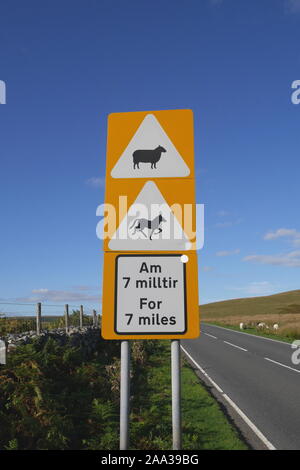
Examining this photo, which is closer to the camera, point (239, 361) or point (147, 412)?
point (147, 412)

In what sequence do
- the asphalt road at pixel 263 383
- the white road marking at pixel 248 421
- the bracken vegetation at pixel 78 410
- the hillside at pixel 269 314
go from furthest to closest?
the hillside at pixel 269 314
the asphalt road at pixel 263 383
the white road marking at pixel 248 421
the bracken vegetation at pixel 78 410

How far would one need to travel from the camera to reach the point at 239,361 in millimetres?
15539

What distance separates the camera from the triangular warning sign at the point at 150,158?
3.43m

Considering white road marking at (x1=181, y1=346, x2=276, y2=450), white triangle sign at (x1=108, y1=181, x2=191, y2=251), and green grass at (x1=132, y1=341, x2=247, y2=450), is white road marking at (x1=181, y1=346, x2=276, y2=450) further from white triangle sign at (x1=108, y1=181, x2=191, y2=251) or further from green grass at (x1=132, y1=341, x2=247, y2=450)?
white triangle sign at (x1=108, y1=181, x2=191, y2=251)

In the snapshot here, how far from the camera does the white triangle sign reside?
10.8 feet

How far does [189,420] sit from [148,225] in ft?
18.2

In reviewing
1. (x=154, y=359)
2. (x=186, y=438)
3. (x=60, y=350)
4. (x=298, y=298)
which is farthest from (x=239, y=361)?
(x=298, y=298)

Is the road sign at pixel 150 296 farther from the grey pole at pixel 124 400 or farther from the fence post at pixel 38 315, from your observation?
the fence post at pixel 38 315

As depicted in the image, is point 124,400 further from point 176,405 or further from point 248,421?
point 248,421

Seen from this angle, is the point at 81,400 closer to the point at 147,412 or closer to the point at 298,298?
the point at 147,412

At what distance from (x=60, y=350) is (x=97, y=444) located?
12.7ft

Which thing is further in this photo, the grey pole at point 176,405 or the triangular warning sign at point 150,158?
the triangular warning sign at point 150,158

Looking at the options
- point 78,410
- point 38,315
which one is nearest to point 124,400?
point 78,410

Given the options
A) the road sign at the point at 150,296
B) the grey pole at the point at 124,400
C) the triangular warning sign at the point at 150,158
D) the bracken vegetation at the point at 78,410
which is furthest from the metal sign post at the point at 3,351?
the triangular warning sign at the point at 150,158
